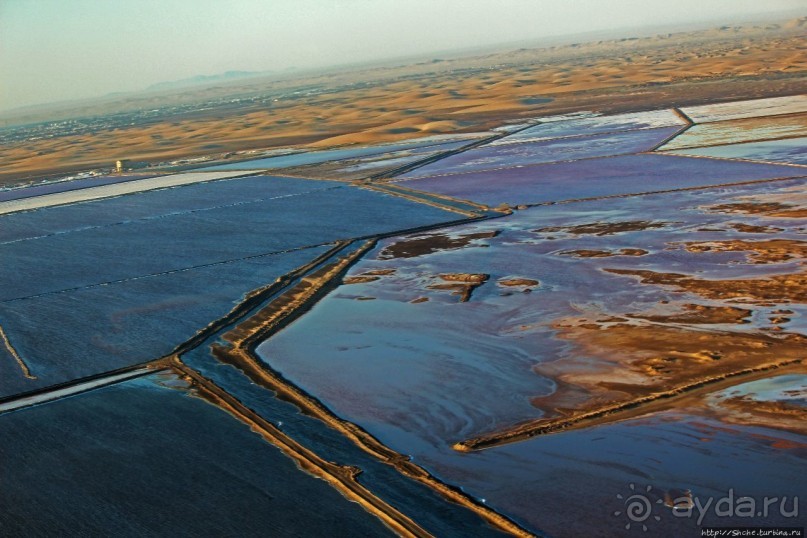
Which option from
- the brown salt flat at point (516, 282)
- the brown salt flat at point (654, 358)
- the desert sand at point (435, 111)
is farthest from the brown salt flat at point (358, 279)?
the desert sand at point (435, 111)

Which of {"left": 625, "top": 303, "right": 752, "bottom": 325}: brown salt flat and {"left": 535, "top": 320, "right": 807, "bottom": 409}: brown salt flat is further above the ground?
{"left": 625, "top": 303, "right": 752, "bottom": 325}: brown salt flat

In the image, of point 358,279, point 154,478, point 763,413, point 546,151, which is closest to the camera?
point 154,478

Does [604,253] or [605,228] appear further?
[605,228]

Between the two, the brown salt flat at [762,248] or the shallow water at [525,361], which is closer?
the shallow water at [525,361]

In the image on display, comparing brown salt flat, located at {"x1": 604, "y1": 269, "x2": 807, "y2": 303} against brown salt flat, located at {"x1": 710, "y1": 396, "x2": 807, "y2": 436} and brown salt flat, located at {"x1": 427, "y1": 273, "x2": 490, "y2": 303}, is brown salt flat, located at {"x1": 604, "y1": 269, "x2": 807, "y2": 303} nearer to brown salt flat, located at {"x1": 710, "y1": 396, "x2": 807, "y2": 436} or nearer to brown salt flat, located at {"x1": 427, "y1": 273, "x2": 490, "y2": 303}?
brown salt flat, located at {"x1": 427, "y1": 273, "x2": 490, "y2": 303}

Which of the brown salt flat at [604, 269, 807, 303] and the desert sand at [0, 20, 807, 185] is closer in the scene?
the brown salt flat at [604, 269, 807, 303]

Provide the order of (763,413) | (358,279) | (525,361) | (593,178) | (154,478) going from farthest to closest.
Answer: (593,178)
(358,279)
(525,361)
(763,413)
(154,478)

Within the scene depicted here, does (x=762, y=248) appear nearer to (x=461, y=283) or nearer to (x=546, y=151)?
(x=461, y=283)

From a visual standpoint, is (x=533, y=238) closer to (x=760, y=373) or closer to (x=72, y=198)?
(x=760, y=373)

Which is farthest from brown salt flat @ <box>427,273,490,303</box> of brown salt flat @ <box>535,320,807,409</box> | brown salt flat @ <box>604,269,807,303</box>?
brown salt flat @ <box>535,320,807,409</box>

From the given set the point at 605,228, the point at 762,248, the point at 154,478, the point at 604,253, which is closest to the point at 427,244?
the point at 605,228

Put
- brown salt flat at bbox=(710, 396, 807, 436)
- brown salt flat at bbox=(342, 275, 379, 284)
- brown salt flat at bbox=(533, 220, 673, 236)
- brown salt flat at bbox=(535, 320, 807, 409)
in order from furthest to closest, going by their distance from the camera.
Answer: brown salt flat at bbox=(533, 220, 673, 236) < brown salt flat at bbox=(342, 275, 379, 284) < brown salt flat at bbox=(535, 320, 807, 409) < brown salt flat at bbox=(710, 396, 807, 436)

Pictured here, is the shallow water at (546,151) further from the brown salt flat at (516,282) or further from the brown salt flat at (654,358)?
the brown salt flat at (654,358)
